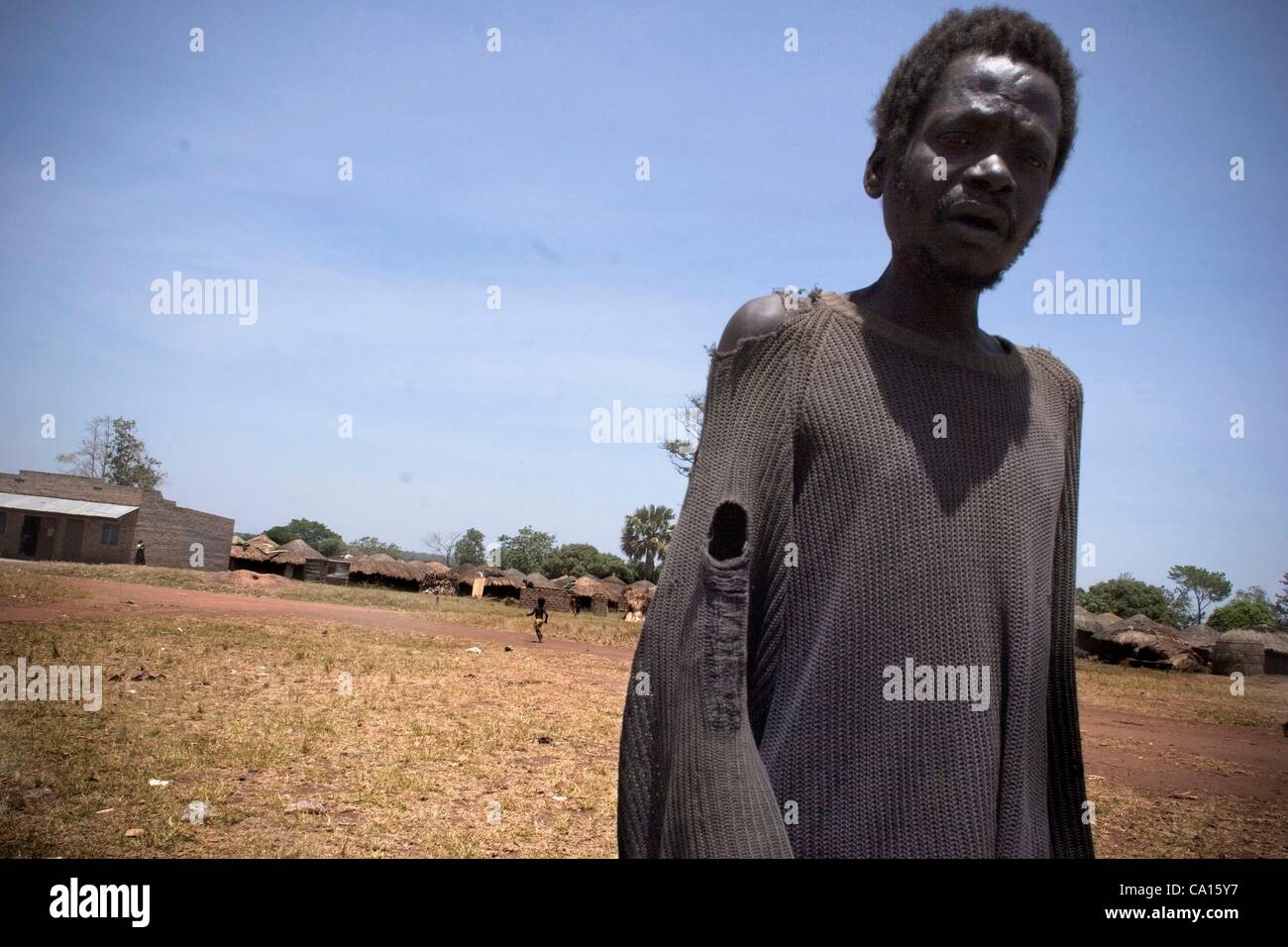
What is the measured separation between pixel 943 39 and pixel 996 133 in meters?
0.19

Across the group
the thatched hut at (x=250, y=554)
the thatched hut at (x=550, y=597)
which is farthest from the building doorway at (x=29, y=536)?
the thatched hut at (x=550, y=597)

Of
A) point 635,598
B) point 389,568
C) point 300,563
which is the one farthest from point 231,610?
point 389,568

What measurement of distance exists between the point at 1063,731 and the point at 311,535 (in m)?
73.4

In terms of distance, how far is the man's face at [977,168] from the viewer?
49.5 inches

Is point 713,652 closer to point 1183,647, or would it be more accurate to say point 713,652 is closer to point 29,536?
point 1183,647

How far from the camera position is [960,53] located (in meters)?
1.32

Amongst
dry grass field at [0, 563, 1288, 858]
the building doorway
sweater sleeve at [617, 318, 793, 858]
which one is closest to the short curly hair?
sweater sleeve at [617, 318, 793, 858]

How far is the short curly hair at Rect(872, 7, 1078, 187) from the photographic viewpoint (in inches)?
52.1

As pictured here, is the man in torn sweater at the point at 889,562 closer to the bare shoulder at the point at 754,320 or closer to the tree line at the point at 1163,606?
the bare shoulder at the point at 754,320

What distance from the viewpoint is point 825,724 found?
1.15 metres

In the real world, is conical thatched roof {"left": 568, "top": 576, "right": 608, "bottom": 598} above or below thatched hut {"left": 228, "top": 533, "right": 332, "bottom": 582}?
below

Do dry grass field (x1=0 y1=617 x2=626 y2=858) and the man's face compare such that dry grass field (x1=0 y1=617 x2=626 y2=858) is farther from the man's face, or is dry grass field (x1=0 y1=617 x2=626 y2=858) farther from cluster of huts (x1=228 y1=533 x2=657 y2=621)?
cluster of huts (x1=228 y1=533 x2=657 y2=621)
